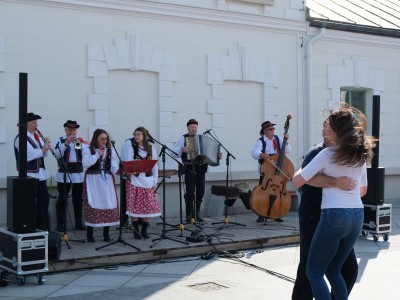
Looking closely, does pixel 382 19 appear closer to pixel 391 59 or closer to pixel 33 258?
pixel 391 59

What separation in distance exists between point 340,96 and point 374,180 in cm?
544

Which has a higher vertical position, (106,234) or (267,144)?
(267,144)

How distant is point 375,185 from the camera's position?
10008mm

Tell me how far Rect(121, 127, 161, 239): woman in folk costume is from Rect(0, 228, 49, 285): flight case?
91.3 inches

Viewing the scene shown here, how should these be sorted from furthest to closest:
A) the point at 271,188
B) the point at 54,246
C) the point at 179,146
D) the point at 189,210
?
1. the point at 189,210
2. the point at 179,146
3. the point at 271,188
4. the point at 54,246

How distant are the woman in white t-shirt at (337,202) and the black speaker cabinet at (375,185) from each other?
5191 millimetres

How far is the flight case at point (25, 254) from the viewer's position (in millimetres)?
6941

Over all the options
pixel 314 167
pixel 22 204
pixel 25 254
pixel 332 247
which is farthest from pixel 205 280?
pixel 314 167

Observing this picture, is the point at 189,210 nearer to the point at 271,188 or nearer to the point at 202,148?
the point at 202,148

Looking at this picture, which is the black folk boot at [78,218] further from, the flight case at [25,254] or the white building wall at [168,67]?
the flight case at [25,254]

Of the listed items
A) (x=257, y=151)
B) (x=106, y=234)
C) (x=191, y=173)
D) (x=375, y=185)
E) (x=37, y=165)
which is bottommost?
(x=106, y=234)

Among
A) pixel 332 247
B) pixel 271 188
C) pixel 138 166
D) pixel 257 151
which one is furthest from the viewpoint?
pixel 257 151

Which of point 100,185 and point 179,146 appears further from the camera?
point 179,146

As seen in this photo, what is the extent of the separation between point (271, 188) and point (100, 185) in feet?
10.2
